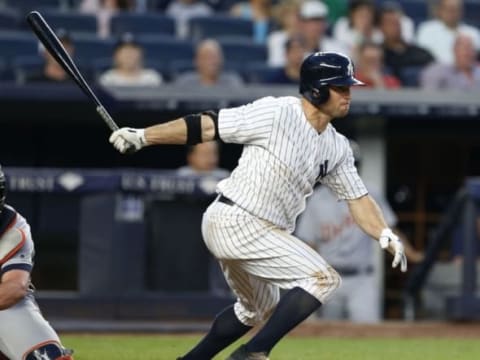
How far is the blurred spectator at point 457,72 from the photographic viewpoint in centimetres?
1102

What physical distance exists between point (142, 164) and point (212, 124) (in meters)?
5.10

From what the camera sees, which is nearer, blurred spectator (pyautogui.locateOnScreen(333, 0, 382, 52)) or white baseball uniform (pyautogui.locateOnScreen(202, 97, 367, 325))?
white baseball uniform (pyautogui.locateOnScreen(202, 97, 367, 325))

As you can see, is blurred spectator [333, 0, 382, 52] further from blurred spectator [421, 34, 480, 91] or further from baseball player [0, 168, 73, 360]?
baseball player [0, 168, 73, 360]

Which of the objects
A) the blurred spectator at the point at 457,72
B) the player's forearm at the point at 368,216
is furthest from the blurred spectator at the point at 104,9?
the player's forearm at the point at 368,216

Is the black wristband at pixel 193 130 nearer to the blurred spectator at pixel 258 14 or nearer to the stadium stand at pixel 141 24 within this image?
the stadium stand at pixel 141 24

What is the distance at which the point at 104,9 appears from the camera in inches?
471

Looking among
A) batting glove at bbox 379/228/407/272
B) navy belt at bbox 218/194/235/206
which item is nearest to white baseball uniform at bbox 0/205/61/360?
navy belt at bbox 218/194/235/206

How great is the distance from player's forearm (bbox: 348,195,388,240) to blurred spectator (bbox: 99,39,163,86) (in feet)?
14.1

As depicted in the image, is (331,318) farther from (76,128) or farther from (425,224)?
(76,128)

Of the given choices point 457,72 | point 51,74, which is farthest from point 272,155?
point 457,72

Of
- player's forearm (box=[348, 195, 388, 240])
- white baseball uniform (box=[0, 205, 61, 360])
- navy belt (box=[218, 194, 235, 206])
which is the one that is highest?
navy belt (box=[218, 194, 235, 206])

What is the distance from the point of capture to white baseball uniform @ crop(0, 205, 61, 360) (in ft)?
17.8

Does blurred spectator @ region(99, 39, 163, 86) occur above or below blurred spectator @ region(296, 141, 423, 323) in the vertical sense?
above

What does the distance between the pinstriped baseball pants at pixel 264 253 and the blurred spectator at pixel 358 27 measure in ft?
18.8
